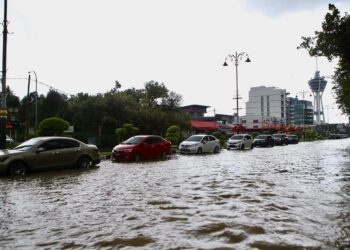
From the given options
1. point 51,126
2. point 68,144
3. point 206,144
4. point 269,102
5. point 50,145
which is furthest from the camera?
point 269,102

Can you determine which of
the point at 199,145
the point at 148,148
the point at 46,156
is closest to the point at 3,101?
the point at 46,156

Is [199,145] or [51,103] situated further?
[51,103]

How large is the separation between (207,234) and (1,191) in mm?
7650

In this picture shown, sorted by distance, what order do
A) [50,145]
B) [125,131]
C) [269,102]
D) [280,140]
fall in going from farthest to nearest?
1. [269,102]
2. [280,140]
3. [125,131]
4. [50,145]

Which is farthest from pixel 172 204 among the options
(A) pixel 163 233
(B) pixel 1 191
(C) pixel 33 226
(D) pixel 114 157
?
(D) pixel 114 157

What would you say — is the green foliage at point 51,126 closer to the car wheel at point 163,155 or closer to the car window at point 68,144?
the car wheel at point 163,155

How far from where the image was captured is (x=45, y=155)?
16547mm

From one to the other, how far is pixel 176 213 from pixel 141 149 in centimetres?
1596

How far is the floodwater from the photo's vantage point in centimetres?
614

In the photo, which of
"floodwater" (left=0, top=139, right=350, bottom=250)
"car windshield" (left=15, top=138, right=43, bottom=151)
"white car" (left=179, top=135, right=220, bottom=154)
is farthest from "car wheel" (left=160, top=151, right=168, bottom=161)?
"floodwater" (left=0, top=139, right=350, bottom=250)

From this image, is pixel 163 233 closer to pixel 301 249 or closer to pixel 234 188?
pixel 301 249

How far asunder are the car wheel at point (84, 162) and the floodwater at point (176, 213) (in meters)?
4.35

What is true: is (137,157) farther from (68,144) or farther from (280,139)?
(280,139)

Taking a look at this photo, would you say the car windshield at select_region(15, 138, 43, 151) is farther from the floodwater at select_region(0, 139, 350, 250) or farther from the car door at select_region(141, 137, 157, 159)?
the car door at select_region(141, 137, 157, 159)
